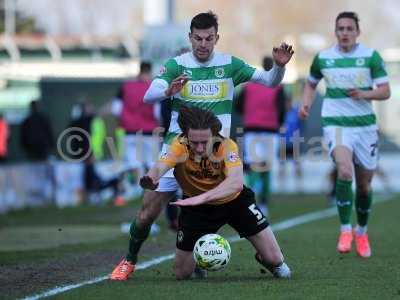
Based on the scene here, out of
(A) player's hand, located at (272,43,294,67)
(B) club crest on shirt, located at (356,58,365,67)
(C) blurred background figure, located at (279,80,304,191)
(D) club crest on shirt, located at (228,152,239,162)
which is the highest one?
(A) player's hand, located at (272,43,294,67)

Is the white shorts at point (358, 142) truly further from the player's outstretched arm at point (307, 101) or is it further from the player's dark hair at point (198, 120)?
the player's dark hair at point (198, 120)

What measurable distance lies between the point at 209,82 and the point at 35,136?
13.5 meters

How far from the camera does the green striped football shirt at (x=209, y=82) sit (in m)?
9.02

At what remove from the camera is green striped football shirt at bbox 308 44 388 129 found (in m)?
10.9

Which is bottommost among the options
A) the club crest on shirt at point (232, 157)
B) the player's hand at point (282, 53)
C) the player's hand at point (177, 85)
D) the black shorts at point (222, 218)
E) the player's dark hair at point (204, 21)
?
the black shorts at point (222, 218)

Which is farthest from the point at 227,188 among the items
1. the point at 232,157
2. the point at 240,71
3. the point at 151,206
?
the point at 240,71

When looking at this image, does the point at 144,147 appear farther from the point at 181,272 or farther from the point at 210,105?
the point at 181,272

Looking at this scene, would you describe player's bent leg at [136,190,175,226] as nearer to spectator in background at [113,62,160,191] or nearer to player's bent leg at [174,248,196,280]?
player's bent leg at [174,248,196,280]

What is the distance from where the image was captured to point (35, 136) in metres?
22.2

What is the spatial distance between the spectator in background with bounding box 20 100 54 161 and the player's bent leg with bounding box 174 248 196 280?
13.6m

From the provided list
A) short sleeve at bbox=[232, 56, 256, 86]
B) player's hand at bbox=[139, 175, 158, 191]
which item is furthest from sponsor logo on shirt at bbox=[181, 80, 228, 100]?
player's hand at bbox=[139, 175, 158, 191]

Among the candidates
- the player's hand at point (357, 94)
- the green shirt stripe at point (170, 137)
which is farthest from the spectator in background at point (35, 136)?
the green shirt stripe at point (170, 137)

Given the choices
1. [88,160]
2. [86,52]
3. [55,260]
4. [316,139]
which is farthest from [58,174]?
A: [86,52]

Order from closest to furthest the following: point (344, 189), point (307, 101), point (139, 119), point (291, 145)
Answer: point (344, 189) → point (307, 101) → point (139, 119) → point (291, 145)
